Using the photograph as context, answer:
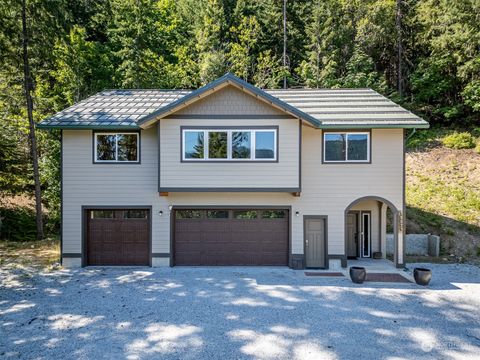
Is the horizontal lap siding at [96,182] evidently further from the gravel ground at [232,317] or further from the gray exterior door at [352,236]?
the gray exterior door at [352,236]

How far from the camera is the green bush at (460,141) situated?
20.8 metres

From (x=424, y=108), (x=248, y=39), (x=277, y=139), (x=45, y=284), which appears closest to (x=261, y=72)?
(x=248, y=39)

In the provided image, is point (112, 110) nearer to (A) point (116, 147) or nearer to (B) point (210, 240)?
(A) point (116, 147)

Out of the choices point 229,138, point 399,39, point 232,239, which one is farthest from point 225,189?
point 399,39

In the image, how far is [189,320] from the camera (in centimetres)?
711

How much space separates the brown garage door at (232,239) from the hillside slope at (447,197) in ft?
22.0

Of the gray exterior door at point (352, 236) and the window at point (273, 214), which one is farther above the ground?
the window at point (273, 214)

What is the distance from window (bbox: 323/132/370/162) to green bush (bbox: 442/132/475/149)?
45.4 ft

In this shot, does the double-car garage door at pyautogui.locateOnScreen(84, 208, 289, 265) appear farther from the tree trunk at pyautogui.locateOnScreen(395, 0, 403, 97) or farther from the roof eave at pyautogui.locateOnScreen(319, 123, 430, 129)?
the tree trunk at pyautogui.locateOnScreen(395, 0, 403, 97)

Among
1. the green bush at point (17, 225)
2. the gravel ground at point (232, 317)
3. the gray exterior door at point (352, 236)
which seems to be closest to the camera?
the gravel ground at point (232, 317)

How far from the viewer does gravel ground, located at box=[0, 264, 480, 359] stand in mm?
5918

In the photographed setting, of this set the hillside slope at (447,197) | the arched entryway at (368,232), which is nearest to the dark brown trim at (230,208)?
the arched entryway at (368,232)

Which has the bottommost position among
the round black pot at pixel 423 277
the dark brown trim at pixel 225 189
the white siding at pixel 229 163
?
the round black pot at pixel 423 277

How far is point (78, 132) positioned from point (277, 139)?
279 inches
